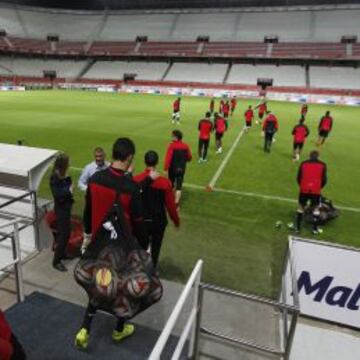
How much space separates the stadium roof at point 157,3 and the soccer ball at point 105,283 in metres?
70.9

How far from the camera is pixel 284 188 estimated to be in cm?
1213

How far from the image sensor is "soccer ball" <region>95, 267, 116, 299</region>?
12.4ft

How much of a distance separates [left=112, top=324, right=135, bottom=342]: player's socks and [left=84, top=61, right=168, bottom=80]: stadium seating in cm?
5826

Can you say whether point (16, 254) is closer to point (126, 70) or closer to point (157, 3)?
point (126, 70)

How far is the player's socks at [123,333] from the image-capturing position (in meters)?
4.66

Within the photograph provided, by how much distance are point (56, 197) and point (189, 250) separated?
300 centimetres

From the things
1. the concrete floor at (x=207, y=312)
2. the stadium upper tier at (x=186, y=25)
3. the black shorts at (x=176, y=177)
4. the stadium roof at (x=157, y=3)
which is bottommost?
the concrete floor at (x=207, y=312)

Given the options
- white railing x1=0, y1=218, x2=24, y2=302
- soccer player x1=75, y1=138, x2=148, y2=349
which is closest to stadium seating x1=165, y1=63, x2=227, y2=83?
white railing x1=0, y1=218, x2=24, y2=302

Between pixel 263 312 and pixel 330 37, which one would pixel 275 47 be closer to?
pixel 330 37

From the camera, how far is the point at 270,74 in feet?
187

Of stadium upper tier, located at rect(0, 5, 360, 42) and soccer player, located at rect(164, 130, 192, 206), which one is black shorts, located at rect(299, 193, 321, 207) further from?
stadium upper tier, located at rect(0, 5, 360, 42)

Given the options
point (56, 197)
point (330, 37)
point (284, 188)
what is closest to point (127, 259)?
point (56, 197)

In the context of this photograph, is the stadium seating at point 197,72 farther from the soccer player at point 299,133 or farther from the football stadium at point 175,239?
the soccer player at point 299,133

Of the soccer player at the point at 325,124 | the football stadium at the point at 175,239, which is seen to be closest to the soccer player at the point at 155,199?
the football stadium at the point at 175,239
